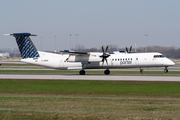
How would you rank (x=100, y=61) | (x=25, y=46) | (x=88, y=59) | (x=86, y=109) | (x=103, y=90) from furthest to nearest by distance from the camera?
(x=25, y=46) < (x=88, y=59) < (x=100, y=61) < (x=103, y=90) < (x=86, y=109)

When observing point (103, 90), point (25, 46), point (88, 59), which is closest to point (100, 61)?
point (88, 59)

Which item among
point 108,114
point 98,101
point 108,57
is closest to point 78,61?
point 108,57

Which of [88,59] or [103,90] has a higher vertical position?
[88,59]

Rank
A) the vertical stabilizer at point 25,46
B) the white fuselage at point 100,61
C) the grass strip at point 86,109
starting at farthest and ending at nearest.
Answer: the vertical stabilizer at point 25,46, the white fuselage at point 100,61, the grass strip at point 86,109

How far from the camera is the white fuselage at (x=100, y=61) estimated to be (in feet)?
140

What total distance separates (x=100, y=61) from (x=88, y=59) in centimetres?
210

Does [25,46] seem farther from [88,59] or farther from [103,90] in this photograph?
[103,90]

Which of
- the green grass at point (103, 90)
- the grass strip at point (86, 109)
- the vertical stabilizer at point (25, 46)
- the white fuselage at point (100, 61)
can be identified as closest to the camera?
the grass strip at point (86, 109)

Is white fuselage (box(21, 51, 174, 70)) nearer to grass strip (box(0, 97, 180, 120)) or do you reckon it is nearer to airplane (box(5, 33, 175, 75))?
airplane (box(5, 33, 175, 75))

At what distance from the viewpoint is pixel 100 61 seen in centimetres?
4394

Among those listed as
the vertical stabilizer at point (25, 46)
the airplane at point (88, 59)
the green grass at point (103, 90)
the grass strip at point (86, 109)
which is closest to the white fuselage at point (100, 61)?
the airplane at point (88, 59)

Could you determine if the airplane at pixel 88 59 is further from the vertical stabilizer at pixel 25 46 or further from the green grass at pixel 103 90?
the green grass at pixel 103 90

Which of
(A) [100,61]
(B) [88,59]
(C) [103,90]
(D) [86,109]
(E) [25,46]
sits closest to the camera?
(D) [86,109]

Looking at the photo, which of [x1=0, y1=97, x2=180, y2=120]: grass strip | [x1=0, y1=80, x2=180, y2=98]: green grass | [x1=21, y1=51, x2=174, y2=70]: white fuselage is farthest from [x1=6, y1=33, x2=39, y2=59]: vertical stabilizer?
[x1=0, y1=97, x2=180, y2=120]: grass strip
